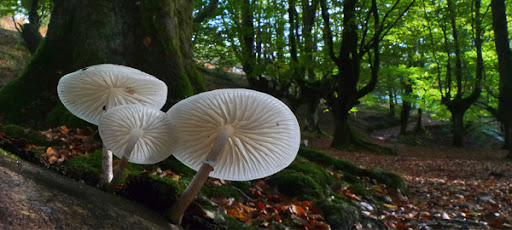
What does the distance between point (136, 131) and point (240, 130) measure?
1.48 ft

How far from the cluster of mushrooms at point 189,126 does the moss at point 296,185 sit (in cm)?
188

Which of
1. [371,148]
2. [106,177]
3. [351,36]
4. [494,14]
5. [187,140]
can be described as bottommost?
[371,148]

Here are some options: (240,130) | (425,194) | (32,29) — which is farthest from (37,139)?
(32,29)

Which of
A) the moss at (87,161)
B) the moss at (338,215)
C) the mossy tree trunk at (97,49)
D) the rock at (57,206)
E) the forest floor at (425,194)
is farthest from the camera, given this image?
the mossy tree trunk at (97,49)

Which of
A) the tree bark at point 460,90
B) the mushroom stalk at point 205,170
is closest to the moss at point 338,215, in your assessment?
the mushroom stalk at point 205,170

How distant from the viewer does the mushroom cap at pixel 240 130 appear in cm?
130

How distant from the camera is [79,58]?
360 cm

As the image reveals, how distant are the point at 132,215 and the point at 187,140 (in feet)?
1.31

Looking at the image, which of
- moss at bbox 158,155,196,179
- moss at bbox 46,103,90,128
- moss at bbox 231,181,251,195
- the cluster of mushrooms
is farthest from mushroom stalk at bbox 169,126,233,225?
moss at bbox 46,103,90,128

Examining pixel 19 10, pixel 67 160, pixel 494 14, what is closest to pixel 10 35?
pixel 19 10

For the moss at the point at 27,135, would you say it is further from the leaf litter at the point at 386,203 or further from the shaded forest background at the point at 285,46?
the shaded forest background at the point at 285,46

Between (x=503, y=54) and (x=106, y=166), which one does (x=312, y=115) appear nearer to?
(x=503, y=54)

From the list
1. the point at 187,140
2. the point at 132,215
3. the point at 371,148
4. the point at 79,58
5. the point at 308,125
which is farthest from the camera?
the point at 308,125

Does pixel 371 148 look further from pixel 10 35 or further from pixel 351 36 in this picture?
pixel 10 35
